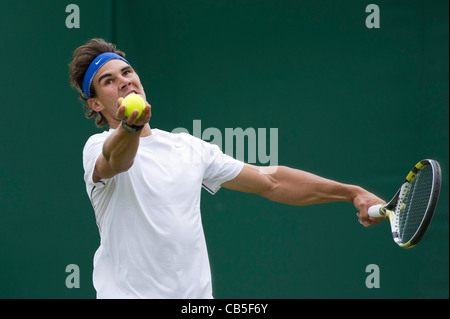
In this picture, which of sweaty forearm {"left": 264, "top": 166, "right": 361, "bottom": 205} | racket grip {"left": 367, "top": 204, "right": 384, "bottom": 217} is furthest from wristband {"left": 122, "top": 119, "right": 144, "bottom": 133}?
racket grip {"left": 367, "top": 204, "right": 384, "bottom": 217}

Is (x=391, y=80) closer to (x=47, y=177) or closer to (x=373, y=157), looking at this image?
(x=373, y=157)

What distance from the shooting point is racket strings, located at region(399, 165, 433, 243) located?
99.4 inches

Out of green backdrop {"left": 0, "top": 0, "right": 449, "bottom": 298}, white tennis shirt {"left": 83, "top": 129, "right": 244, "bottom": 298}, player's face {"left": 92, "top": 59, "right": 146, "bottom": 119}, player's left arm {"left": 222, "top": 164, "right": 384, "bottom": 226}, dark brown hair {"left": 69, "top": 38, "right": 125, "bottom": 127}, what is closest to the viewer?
white tennis shirt {"left": 83, "top": 129, "right": 244, "bottom": 298}

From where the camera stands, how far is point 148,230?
2.36 m

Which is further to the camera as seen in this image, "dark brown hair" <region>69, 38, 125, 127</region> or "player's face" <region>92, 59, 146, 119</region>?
"dark brown hair" <region>69, 38, 125, 127</region>

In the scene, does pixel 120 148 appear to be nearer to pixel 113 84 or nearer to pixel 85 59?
pixel 113 84

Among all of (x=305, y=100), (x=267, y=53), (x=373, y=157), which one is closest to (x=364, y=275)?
A: (x=373, y=157)

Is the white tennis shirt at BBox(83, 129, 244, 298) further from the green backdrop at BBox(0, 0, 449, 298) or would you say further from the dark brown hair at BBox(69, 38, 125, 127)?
the green backdrop at BBox(0, 0, 449, 298)

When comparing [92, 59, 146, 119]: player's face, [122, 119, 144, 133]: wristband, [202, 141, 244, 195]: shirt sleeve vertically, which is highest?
[92, 59, 146, 119]: player's face

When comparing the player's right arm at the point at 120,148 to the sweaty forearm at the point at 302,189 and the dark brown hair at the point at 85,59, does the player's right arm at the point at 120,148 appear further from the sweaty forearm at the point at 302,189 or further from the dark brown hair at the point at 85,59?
the sweaty forearm at the point at 302,189

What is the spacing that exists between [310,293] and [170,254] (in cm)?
175

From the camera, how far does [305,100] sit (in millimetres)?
3920

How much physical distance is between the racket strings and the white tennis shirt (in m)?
0.78

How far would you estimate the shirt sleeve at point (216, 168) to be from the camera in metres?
2.62
